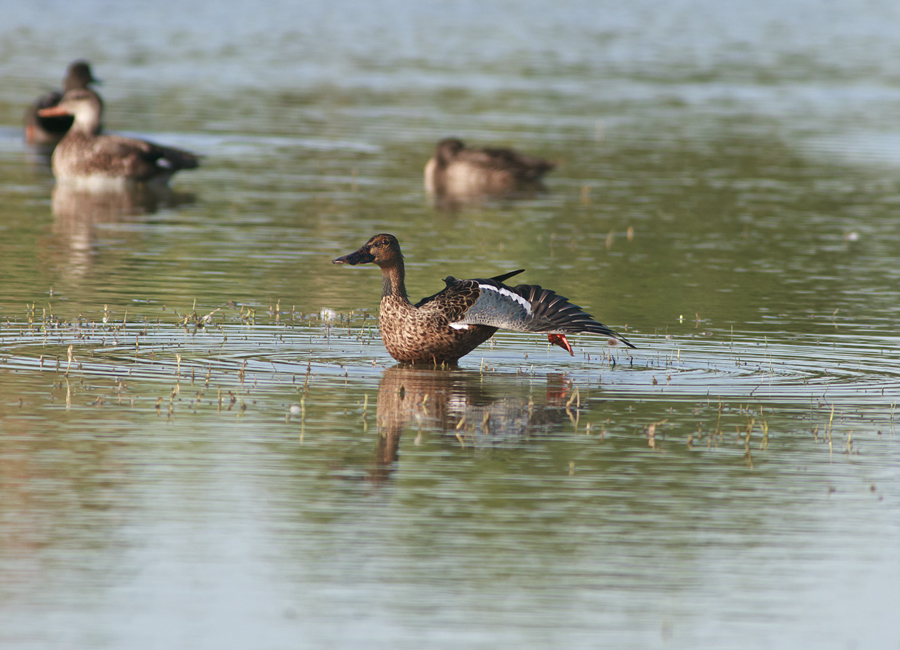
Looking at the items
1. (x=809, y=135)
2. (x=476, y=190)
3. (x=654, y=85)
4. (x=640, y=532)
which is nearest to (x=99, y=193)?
(x=476, y=190)

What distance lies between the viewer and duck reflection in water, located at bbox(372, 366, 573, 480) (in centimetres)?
1016

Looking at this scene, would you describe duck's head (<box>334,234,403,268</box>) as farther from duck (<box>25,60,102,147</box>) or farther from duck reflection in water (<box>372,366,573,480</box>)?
duck (<box>25,60,102,147</box>)

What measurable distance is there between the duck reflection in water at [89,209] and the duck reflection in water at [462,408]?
6334mm

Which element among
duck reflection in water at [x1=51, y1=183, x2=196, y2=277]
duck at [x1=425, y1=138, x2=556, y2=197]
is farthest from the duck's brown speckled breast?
duck at [x1=425, y1=138, x2=556, y2=197]

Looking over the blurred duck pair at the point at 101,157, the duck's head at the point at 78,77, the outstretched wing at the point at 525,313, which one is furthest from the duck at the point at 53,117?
the outstretched wing at the point at 525,313

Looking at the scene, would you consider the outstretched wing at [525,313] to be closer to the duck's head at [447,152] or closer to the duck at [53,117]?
the duck's head at [447,152]

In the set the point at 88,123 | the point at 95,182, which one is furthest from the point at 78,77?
the point at 95,182

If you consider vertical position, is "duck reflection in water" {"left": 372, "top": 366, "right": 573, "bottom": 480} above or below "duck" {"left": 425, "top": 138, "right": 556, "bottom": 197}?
below

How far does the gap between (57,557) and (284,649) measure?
A: 158cm

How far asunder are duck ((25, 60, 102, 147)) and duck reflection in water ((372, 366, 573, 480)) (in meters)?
19.1

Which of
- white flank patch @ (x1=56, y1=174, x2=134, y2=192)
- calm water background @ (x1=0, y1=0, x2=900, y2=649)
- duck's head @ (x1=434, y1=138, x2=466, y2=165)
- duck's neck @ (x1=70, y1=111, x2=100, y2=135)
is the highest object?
duck's neck @ (x1=70, y1=111, x2=100, y2=135)

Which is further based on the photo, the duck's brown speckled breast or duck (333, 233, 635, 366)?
the duck's brown speckled breast

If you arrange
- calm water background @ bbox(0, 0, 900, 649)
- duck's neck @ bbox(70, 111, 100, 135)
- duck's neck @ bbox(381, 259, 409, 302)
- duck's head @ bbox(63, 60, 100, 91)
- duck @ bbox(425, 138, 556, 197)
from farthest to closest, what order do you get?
duck's head @ bbox(63, 60, 100, 91), duck @ bbox(425, 138, 556, 197), duck's neck @ bbox(70, 111, 100, 135), duck's neck @ bbox(381, 259, 409, 302), calm water background @ bbox(0, 0, 900, 649)

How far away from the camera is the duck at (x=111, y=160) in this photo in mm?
24781
